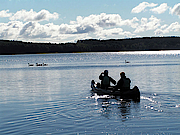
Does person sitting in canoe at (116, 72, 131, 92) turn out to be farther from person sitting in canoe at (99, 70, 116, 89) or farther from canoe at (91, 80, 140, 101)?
person sitting in canoe at (99, 70, 116, 89)

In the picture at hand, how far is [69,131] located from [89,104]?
8.60 m

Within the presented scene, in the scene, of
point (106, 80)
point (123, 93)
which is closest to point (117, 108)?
point (123, 93)

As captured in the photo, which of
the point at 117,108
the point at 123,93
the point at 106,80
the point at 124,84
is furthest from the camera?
the point at 106,80

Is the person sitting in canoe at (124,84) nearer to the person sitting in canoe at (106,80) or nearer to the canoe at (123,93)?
the canoe at (123,93)

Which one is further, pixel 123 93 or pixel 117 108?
pixel 123 93

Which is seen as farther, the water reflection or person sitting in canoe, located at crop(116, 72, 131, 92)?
person sitting in canoe, located at crop(116, 72, 131, 92)

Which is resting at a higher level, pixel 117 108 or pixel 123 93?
pixel 123 93

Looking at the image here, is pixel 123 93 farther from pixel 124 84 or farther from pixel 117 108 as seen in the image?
pixel 117 108

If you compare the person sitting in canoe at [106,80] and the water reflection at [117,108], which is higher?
the person sitting in canoe at [106,80]

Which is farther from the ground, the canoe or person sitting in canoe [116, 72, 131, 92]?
person sitting in canoe [116, 72, 131, 92]

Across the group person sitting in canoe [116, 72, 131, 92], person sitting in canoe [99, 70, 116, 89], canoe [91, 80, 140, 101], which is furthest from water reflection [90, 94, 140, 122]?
person sitting in canoe [99, 70, 116, 89]

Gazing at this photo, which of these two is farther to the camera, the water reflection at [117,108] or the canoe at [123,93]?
the canoe at [123,93]

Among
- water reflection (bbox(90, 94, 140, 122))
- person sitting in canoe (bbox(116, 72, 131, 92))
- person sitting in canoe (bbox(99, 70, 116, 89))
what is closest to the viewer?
water reflection (bbox(90, 94, 140, 122))

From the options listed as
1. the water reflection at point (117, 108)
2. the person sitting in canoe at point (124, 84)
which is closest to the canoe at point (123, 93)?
the person sitting in canoe at point (124, 84)
